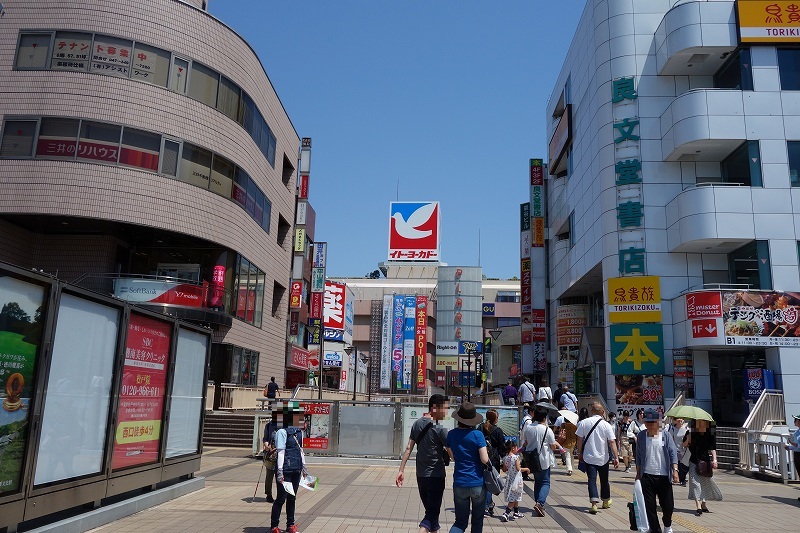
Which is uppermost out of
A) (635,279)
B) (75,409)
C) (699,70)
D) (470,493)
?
(699,70)

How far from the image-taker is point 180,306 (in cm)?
2441

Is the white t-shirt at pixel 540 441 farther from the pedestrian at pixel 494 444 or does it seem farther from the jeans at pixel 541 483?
the pedestrian at pixel 494 444

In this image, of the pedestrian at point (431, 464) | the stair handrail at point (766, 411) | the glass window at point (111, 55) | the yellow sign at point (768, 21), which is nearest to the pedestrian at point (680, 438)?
the pedestrian at point (431, 464)

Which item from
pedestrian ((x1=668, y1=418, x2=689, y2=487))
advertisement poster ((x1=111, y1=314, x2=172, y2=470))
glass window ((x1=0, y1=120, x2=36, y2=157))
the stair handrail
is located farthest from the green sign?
glass window ((x1=0, y1=120, x2=36, y2=157))

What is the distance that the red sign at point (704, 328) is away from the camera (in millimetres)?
23234

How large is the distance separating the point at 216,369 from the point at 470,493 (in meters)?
23.0

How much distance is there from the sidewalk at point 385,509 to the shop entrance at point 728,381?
A: 1117 centimetres

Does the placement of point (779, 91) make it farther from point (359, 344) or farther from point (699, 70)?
point (359, 344)

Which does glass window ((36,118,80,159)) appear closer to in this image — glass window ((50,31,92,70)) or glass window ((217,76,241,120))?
glass window ((50,31,92,70))

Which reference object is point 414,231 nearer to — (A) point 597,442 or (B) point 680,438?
(B) point 680,438

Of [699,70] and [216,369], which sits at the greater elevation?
[699,70]

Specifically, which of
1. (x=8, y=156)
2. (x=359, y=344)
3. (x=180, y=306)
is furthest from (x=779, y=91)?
(x=359, y=344)

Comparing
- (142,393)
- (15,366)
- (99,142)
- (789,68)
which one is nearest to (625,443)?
(142,393)

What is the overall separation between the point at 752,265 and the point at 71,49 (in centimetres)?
2780
